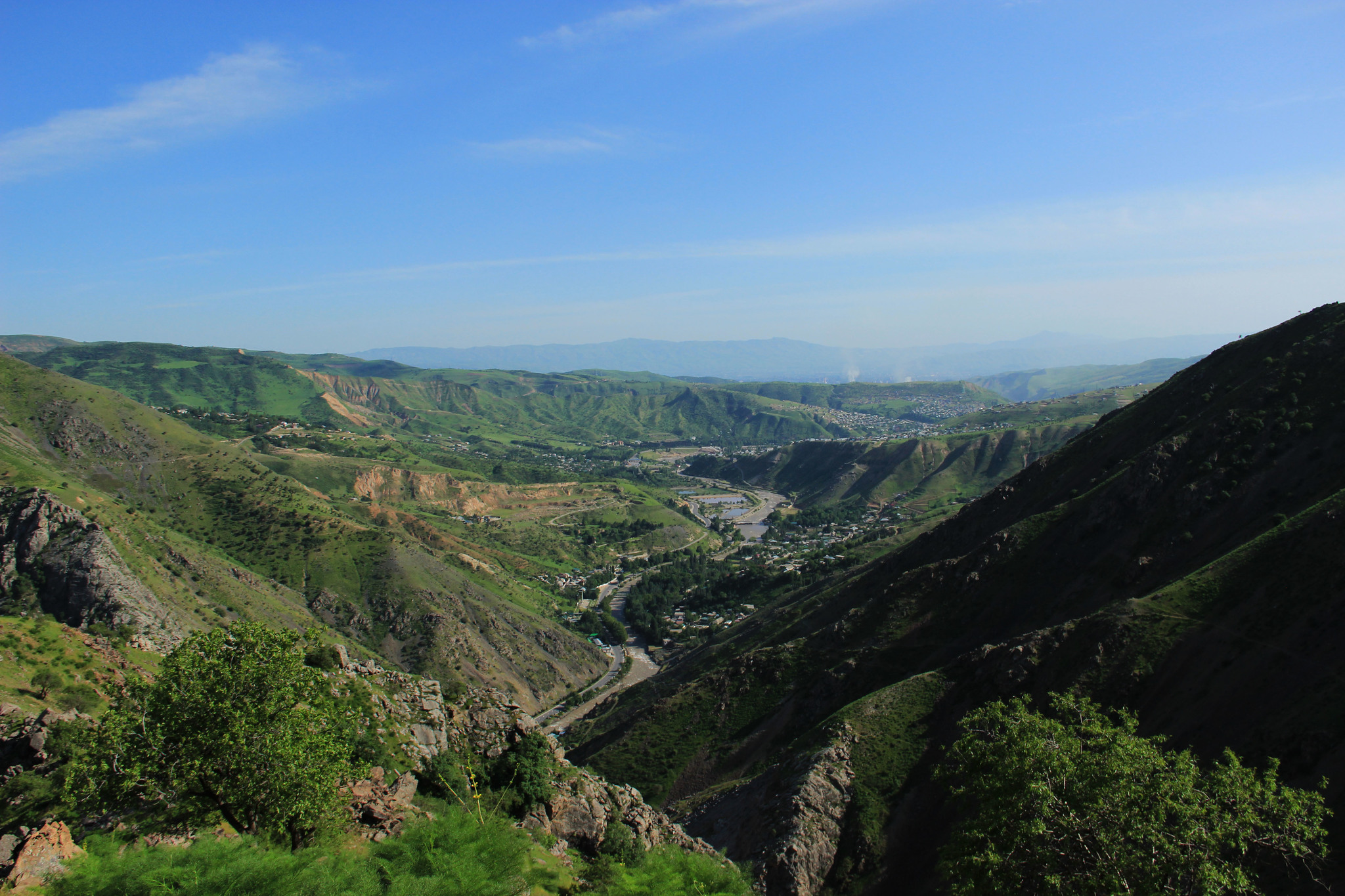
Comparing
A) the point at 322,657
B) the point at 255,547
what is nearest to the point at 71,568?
the point at 255,547

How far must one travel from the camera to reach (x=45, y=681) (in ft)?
131

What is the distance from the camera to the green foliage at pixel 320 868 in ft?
53.5

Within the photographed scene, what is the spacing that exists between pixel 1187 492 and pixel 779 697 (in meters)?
39.8

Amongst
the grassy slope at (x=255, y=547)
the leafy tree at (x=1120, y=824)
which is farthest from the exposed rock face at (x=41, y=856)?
the grassy slope at (x=255, y=547)

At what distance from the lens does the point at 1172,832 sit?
20969mm

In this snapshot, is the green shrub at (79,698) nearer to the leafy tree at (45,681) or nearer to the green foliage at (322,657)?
the leafy tree at (45,681)

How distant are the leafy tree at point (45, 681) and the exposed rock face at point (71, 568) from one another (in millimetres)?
26638

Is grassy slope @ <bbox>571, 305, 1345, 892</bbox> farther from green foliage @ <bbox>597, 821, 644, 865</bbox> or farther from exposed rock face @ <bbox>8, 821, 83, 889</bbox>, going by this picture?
exposed rock face @ <bbox>8, 821, 83, 889</bbox>

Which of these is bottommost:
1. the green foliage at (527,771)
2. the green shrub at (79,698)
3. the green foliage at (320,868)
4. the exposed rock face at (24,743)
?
the green foliage at (527,771)

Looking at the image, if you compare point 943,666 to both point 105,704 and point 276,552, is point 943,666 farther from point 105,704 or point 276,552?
point 276,552

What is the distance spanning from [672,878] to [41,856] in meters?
17.3

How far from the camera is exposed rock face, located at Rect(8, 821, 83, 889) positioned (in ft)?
55.7

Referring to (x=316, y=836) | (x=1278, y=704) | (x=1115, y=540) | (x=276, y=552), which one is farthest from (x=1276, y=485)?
(x=276, y=552)

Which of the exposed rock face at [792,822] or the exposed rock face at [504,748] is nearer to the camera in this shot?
the exposed rock face at [504,748]
